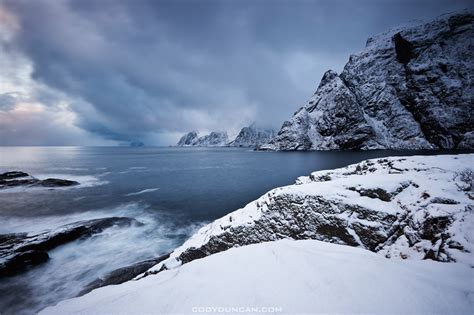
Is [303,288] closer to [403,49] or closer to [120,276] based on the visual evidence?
[120,276]

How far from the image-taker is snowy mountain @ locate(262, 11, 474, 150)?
257 ft

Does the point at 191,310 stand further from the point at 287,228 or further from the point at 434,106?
the point at 434,106

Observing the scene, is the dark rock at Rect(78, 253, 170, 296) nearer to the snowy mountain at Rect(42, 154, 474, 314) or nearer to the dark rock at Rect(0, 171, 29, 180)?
the snowy mountain at Rect(42, 154, 474, 314)

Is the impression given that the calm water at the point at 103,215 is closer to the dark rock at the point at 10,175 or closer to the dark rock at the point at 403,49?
the dark rock at the point at 10,175

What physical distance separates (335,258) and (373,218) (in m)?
3.49

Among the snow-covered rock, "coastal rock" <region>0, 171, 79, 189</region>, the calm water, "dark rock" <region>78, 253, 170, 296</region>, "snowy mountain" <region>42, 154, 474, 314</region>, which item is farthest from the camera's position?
"coastal rock" <region>0, 171, 79, 189</region>

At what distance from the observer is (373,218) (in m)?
6.46

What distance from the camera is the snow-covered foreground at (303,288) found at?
2832 millimetres

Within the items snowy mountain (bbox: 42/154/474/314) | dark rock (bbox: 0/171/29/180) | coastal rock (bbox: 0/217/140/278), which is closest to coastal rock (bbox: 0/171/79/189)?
dark rock (bbox: 0/171/29/180)

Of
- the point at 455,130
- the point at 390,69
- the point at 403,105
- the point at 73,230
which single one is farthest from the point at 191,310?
the point at 390,69

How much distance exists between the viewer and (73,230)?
13070 mm

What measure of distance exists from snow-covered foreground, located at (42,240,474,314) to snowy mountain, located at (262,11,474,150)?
354ft

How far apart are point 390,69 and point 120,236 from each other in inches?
5228

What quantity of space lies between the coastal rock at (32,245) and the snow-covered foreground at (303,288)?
10276mm
